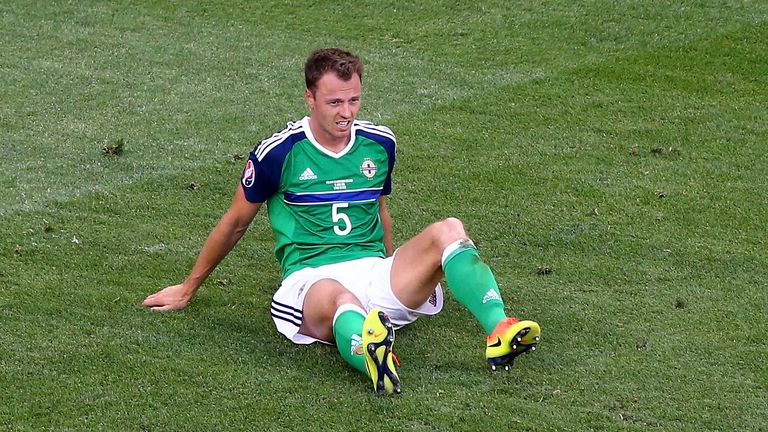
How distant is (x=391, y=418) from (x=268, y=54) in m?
4.92

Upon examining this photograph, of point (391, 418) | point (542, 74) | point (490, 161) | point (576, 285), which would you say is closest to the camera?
point (391, 418)

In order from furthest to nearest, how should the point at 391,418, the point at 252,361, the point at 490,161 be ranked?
the point at 490,161
the point at 252,361
the point at 391,418

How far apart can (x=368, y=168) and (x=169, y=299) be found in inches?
39.6

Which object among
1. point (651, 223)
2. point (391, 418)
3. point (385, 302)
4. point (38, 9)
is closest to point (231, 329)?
point (385, 302)

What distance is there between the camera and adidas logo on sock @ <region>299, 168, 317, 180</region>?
16.4ft

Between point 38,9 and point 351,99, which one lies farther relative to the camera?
point 38,9

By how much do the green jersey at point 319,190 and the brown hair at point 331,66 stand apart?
0.26 m

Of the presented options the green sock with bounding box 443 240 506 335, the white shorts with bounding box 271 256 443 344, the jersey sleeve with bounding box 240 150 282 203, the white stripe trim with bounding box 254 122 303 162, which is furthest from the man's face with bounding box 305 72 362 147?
the green sock with bounding box 443 240 506 335

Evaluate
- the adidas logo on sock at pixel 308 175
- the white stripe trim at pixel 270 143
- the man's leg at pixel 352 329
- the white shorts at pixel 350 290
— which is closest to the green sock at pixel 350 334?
the man's leg at pixel 352 329

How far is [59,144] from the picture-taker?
7.12 metres

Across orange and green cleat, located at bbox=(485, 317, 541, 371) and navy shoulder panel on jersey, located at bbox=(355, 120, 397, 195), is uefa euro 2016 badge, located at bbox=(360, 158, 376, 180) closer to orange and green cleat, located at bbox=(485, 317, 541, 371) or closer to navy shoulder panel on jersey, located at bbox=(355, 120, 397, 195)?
navy shoulder panel on jersey, located at bbox=(355, 120, 397, 195)

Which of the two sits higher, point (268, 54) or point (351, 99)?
point (351, 99)

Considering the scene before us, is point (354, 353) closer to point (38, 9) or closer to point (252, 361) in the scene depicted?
point (252, 361)

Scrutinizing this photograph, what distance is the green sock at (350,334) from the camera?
452 centimetres
